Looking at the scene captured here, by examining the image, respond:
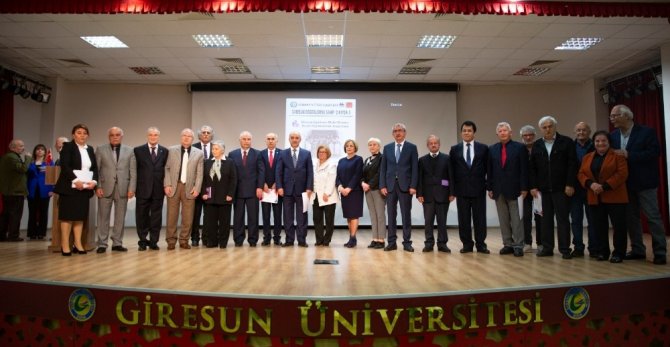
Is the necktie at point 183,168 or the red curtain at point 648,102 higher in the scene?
the red curtain at point 648,102

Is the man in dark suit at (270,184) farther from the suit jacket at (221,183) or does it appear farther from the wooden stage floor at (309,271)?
the wooden stage floor at (309,271)

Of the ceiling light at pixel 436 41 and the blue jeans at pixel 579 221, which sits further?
the ceiling light at pixel 436 41

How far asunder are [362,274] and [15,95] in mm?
7804

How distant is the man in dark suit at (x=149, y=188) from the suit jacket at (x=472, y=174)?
3285 mm

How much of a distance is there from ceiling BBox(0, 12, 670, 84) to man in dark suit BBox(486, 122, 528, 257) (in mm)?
2130

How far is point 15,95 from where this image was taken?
25.3ft

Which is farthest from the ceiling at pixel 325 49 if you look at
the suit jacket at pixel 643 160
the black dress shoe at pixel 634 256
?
the black dress shoe at pixel 634 256

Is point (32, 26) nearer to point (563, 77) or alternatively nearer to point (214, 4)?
point (214, 4)

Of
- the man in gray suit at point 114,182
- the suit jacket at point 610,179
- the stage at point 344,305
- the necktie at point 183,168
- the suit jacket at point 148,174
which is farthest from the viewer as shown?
the necktie at point 183,168

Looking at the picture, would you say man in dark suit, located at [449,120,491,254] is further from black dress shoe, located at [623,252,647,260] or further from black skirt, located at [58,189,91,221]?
black skirt, located at [58,189,91,221]

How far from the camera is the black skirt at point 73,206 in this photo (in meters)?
4.21

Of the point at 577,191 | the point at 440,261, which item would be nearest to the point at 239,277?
the point at 440,261

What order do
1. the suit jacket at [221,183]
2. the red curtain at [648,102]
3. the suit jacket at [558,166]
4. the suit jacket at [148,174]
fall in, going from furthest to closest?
the red curtain at [648,102], the suit jacket at [221,183], the suit jacket at [148,174], the suit jacket at [558,166]

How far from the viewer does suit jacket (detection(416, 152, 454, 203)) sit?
4594mm
